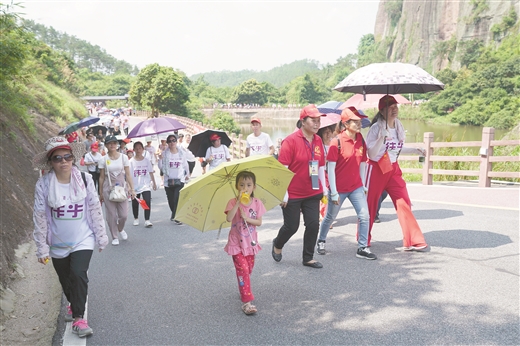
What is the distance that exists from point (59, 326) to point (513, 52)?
65685 mm

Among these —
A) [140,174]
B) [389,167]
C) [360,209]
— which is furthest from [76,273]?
[140,174]

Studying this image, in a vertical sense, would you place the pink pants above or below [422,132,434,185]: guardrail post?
below

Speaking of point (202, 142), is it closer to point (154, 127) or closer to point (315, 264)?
point (154, 127)

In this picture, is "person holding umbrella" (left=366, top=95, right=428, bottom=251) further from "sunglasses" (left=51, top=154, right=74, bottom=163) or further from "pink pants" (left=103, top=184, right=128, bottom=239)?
"pink pants" (left=103, top=184, right=128, bottom=239)

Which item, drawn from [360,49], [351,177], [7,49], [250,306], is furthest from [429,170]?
[360,49]

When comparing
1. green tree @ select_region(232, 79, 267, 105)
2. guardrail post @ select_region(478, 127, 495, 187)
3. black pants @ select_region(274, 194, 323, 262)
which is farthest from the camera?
green tree @ select_region(232, 79, 267, 105)

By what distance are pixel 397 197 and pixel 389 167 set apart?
40 centimetres

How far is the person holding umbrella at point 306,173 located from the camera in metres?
5.10

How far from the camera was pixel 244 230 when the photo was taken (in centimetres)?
432

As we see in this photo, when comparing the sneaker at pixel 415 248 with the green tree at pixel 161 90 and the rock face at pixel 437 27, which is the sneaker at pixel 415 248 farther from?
the rock face at pixel 437 27

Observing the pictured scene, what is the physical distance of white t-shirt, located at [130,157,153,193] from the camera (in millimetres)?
8320

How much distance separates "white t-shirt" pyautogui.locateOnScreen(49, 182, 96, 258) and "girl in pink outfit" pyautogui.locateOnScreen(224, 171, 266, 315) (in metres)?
1.28

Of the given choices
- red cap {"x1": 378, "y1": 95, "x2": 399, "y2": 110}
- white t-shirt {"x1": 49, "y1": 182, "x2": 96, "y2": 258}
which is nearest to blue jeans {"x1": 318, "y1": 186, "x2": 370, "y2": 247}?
red cap {"x1": 378, "y1": 95, "x2": 399, "y2": 110}

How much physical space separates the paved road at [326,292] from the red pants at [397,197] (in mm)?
268
